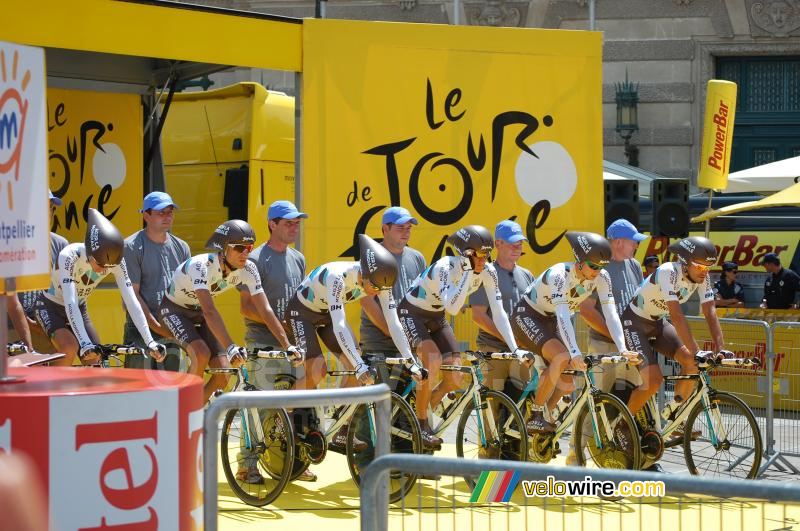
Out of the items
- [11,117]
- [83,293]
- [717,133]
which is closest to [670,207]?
[717,133]

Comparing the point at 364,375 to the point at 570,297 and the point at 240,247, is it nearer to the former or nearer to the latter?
the point at 240,247

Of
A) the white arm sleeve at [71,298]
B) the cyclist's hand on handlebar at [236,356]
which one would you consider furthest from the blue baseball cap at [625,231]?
the white arm sleeve at [71,298]

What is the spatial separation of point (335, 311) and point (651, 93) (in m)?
19.3

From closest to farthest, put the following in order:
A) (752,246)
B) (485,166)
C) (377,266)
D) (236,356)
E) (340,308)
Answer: (236,356) < (377,266) < (340,308) < (485,166) < (752,246)

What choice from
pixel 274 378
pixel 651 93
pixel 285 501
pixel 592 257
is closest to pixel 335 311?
pixel 274 378

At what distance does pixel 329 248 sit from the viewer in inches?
583

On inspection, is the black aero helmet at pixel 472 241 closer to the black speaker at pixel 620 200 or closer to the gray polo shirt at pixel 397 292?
the gray polo shirt at pixel 397 292

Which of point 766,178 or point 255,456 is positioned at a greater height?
point 766,178

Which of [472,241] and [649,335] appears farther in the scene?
[649,335]

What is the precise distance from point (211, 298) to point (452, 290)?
178 centimetres

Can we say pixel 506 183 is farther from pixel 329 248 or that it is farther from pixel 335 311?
pixel 335 311

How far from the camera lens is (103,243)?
31.7 ft

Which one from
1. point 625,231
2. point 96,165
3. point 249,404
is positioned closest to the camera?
point 249,404

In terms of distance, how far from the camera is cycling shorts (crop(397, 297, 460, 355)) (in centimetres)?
1046
